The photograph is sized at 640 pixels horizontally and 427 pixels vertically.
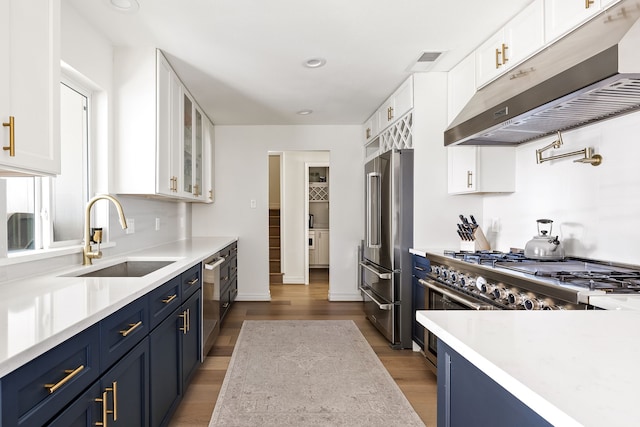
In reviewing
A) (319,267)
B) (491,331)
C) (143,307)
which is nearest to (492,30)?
(491,331)

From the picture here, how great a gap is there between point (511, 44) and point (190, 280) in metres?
2.45

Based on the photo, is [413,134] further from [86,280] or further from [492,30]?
[86,280]

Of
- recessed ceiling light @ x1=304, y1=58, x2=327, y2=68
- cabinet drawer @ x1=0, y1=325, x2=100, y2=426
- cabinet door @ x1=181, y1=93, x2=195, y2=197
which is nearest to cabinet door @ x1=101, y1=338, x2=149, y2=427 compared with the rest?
cabinet drawer @ x1=0, y1=325, x2=100, y2=426

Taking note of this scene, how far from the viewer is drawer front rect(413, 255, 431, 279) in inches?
119

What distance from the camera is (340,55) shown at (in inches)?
115

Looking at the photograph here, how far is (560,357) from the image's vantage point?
2.44 feet

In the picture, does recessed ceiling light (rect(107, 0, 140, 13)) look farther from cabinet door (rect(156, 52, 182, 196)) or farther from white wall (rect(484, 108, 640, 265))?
white wall (rect(484, 108, 640, 265))

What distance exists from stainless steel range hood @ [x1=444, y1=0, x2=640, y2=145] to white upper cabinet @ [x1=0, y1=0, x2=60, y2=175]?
204cm

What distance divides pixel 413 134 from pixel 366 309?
1.96m

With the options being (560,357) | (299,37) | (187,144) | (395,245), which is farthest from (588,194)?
(187,144)

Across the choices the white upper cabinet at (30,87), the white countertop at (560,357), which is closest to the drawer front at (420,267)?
the white countertop at (560,357)

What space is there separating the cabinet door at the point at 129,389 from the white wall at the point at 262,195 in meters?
3.45

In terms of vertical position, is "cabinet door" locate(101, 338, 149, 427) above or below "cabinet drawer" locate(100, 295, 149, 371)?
below

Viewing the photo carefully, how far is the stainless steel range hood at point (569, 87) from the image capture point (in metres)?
1.37
